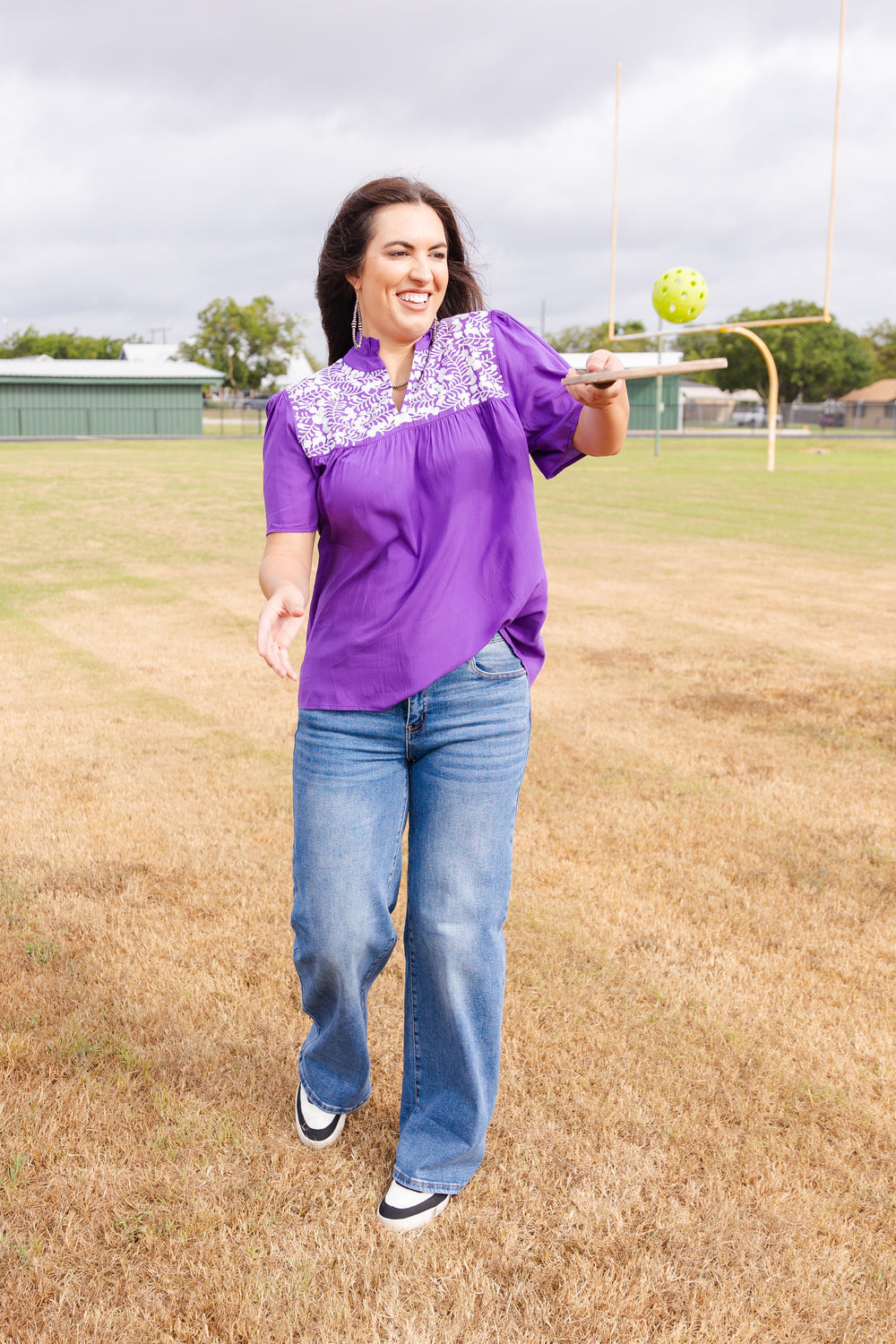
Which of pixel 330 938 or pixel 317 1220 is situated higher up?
pixel 330 938

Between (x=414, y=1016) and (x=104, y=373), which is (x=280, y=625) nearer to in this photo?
(x=414, y=1016)

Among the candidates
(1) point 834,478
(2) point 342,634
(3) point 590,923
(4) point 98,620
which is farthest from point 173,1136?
(1) point 834,478

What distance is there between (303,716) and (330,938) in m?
0.46

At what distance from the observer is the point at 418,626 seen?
231cm

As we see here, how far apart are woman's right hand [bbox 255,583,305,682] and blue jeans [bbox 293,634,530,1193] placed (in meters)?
0.20

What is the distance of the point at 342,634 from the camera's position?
239 centimetres

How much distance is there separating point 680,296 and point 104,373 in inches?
1665

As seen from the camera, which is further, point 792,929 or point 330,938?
point 792,929

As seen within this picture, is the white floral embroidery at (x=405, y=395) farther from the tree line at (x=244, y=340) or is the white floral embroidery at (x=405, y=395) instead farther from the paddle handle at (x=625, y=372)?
the tree line at (x=244, y=340)

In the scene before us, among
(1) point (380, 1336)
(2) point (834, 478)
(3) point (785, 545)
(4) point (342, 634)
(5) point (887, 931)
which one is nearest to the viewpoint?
(1) point (380, 1336)

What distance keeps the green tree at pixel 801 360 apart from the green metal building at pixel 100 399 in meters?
22.7

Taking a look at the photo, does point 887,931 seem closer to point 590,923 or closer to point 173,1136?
point 590,923

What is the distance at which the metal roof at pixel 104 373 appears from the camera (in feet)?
→ 138

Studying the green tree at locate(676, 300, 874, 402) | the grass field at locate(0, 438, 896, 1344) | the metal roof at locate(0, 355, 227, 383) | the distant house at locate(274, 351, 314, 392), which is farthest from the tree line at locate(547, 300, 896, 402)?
the grass field at locate(0, 438, 896, 1344)
